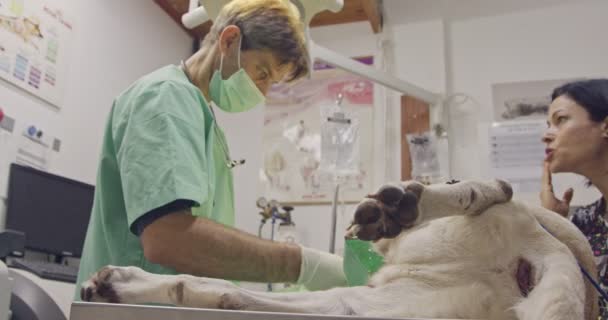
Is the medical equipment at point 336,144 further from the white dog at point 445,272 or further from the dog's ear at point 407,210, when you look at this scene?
the dog's ear at point 407,210

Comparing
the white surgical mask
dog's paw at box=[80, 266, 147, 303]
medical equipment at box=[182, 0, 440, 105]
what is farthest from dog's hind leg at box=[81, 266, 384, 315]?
medical equipment at box=[182, 0, 440, 105]

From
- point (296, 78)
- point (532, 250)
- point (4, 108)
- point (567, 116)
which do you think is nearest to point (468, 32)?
point (567, 116)

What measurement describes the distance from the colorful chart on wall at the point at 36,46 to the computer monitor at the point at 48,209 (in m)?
0.31

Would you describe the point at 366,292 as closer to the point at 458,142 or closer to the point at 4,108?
the point at 4,108

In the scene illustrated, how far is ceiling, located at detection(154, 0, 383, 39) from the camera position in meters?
2.68

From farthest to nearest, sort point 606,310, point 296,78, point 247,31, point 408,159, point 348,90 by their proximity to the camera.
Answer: point 348,90 < point 408,159 < point 296,78 < point 247,31 < point 606,310

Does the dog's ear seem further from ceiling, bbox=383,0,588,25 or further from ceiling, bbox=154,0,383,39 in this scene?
ceiling, bbox=383,0,588,25

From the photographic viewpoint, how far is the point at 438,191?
725 millimetres

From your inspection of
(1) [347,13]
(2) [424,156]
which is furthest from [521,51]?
(1) [347,13]

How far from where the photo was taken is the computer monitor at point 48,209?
6.31ft

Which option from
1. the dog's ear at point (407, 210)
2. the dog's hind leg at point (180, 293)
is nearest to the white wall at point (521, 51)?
the dog's ear at point (407, 210)

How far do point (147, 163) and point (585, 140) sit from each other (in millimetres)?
1243

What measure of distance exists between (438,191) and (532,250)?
14 centimetres

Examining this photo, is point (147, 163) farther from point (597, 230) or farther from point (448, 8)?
point (448, 8)
